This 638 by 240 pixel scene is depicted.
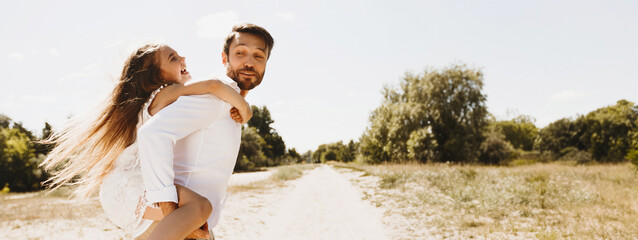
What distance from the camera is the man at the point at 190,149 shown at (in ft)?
4.23

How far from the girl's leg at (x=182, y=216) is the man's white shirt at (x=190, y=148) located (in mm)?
50

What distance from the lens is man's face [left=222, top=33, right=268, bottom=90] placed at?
185cm

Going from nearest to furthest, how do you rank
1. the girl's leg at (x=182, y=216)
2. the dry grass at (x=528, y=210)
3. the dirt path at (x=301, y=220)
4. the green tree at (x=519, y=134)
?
1. the girl's leg at (x=182, y=216)
2. the dry grass at (x=528, y=210)
3. the dirt path at (x=301, y=220)
4. the green tree at (x=519, y=134)

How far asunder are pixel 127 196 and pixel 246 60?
2.97 ft

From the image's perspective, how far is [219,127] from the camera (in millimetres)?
1493

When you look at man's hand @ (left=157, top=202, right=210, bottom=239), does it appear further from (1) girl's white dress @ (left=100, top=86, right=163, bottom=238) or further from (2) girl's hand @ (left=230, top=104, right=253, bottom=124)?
(2) girl's hand @ (left=230, top=104, right=253, bottom=124)

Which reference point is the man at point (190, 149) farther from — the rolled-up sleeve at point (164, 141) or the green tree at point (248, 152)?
the green tree at point (248, 152)

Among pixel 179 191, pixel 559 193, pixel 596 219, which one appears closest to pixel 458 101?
pixel 559 193

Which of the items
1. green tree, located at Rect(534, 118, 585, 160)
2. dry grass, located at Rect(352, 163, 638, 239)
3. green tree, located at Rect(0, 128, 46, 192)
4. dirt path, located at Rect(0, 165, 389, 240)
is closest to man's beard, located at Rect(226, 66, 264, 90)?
dirt path, located at Rect(0, 165, 389, 240)

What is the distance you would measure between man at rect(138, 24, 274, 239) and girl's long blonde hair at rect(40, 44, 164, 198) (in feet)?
1.23

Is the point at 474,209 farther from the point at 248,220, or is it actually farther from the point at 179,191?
the point at 179,191

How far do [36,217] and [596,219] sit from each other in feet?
42.8

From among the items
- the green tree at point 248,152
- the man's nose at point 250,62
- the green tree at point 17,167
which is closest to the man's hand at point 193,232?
the man's nose at point 250,62

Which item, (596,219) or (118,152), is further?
(596,219)
